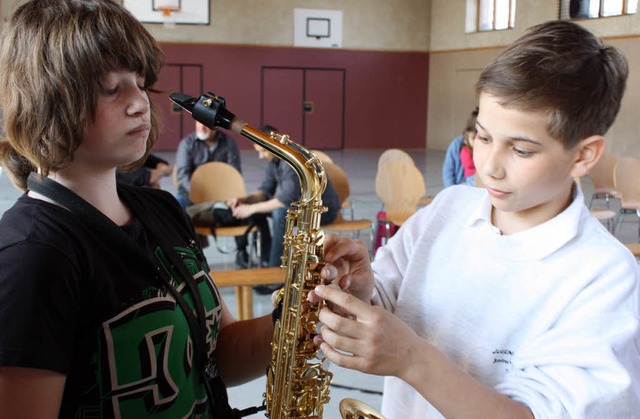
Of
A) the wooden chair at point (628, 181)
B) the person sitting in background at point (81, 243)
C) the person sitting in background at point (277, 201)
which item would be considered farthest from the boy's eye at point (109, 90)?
the wooden chair at point (628, 181)

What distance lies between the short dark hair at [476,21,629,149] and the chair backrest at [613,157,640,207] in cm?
639

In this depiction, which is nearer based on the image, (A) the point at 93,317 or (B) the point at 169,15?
(A) the point at 93,317

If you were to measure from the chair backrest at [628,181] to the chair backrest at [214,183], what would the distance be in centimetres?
405

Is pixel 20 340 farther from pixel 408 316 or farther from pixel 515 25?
pixel 515 25

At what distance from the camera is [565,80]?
3.84 ft

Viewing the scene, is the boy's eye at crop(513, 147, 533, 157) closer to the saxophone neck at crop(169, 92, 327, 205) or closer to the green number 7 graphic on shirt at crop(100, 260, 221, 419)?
the saxophone neck at crop(169, 92, 327, 205)

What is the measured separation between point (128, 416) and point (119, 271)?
0.84ft

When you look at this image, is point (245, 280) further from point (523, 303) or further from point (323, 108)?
point (323, 108)

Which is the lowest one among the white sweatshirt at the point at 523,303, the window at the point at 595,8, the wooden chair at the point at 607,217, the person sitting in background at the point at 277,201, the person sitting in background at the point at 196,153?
the wooden chair at the point at 607,217

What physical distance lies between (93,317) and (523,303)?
775 millimetres

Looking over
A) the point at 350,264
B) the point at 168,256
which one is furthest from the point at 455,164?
the point at 168,256

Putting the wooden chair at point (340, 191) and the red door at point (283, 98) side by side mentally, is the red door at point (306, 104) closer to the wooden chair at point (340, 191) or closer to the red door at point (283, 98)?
the red door at point (283, 98)

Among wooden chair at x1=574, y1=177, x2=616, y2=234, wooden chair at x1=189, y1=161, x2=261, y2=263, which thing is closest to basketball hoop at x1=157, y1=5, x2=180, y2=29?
wooden chair at x1=189, y1=161, x2=261, y2=263

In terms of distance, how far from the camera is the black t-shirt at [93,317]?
102cm
